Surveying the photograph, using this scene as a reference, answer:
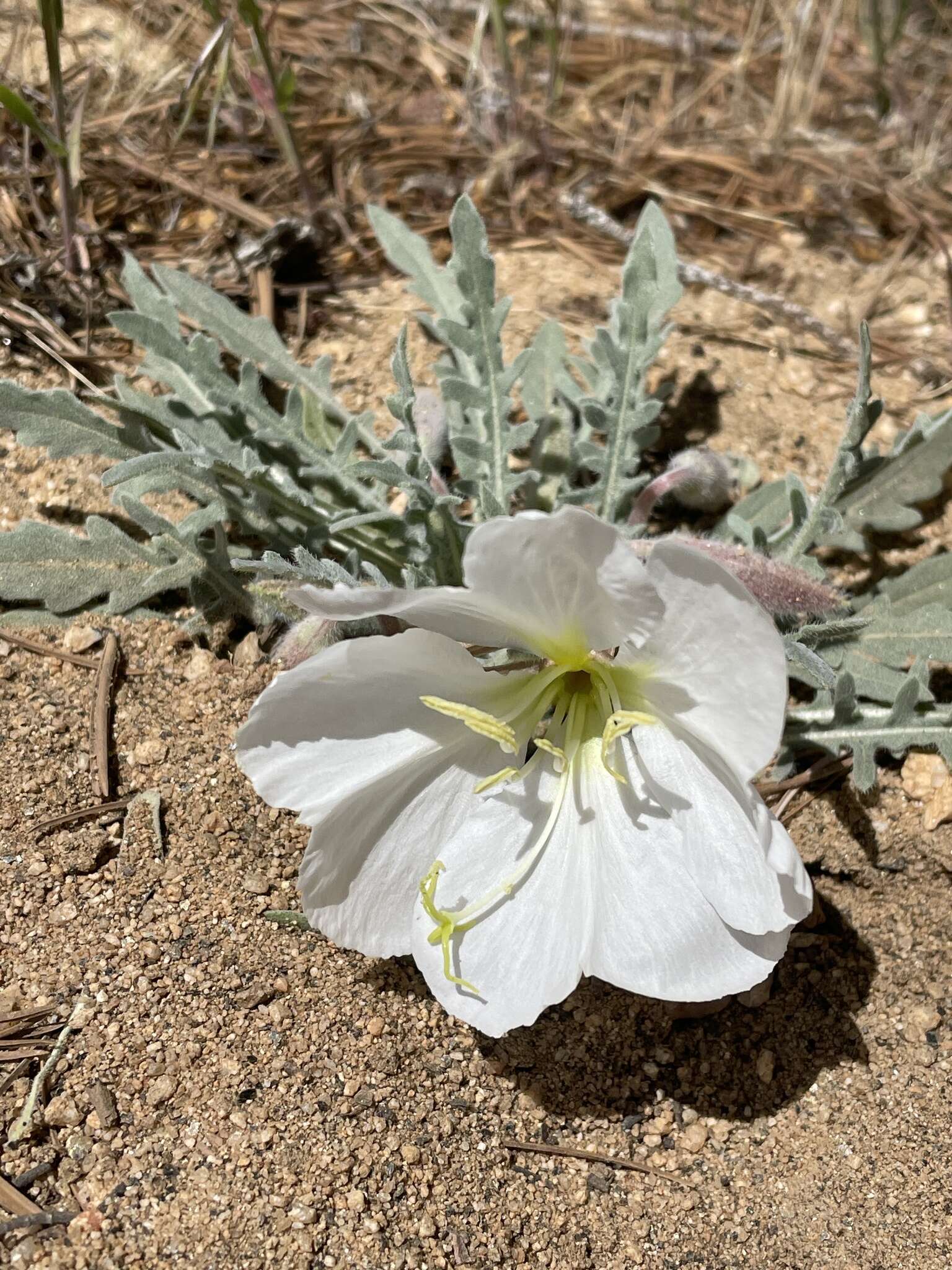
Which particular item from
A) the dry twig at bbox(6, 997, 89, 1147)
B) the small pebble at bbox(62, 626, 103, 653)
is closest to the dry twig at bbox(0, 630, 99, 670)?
the small pebble at bbox(62, 626, 103, 653)

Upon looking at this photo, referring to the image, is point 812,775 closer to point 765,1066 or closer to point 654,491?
point 765,1066

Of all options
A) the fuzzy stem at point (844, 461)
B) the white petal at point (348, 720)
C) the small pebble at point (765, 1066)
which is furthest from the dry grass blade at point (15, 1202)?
the fuzzy stem at point (844, 461)

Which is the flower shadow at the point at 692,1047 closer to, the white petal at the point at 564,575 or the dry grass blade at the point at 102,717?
the white petal at the point at 564,575

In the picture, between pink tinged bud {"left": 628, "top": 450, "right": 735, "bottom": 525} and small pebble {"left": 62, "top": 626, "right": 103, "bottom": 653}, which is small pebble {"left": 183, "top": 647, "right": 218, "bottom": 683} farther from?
pink tinged bud {"left": 628, "top": 450, "right": 735, "bottom": 525}

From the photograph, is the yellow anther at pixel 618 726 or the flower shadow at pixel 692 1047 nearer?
the yellow anther at pixel 618 726

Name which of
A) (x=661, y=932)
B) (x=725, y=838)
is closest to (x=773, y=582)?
(x=725, y=838)

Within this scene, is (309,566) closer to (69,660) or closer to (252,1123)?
(69,660)
